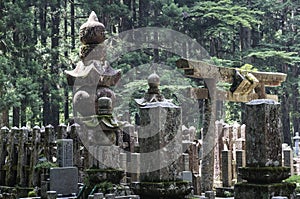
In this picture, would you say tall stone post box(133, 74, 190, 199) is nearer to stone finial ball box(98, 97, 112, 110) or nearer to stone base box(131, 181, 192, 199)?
stone base box(131, 181, 192, 199)

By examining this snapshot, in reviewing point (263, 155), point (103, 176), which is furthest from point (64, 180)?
point (263, 155)

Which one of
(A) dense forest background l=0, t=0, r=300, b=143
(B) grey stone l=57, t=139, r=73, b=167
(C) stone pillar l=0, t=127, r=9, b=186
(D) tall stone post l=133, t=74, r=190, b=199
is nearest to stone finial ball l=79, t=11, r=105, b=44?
(B) grey stone l=57, t=139, r=73, b=167

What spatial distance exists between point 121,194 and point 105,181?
0.42 m

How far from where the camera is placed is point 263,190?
6.85 meters

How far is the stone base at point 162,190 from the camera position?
6.56m

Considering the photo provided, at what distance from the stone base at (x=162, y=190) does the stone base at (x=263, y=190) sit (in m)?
0.90

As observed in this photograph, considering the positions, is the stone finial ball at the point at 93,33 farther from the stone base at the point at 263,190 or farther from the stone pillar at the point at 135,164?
the stone base at the point at 263,190

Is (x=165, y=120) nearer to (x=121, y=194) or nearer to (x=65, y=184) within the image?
(x=121, y=194)

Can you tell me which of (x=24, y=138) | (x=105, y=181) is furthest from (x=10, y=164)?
(x=105, y=181)

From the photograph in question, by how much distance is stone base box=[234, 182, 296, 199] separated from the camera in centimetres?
684

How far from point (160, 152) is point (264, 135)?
61.4 inches

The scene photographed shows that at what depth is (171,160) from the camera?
6.82 metres

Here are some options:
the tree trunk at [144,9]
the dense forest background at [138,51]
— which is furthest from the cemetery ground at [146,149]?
the tree trunk at [144,9]

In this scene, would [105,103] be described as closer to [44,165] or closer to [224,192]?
[44,165]
